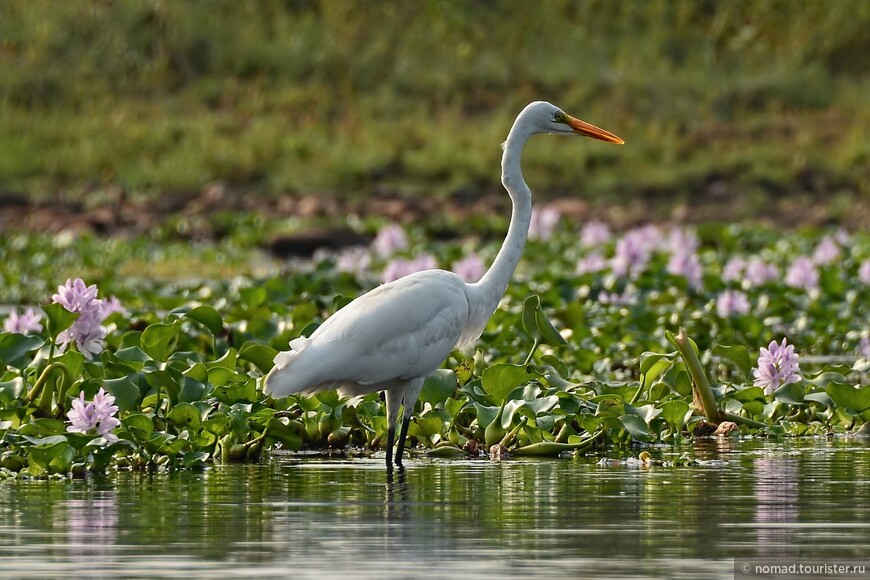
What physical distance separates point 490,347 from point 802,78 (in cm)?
2454

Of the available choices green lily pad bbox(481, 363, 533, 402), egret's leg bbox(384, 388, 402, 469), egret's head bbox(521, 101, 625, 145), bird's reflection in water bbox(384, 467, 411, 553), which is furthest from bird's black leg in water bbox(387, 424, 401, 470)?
egret's head bbox(521, 101, 625, 145)

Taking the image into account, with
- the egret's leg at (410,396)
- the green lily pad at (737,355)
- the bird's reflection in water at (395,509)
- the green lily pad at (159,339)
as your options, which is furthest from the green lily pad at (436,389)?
the green lily pad at (737,355)

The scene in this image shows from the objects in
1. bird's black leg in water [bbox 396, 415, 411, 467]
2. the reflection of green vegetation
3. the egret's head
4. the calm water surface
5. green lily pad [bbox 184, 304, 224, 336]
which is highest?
the reflection of green vegetation

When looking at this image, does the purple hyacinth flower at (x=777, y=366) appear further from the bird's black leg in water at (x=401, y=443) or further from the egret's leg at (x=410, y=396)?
the bird's black leg in water at (x=401, y=443)

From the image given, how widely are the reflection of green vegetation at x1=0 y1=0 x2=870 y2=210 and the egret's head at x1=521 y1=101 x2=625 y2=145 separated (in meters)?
20.6

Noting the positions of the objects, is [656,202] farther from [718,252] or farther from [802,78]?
[718,252]

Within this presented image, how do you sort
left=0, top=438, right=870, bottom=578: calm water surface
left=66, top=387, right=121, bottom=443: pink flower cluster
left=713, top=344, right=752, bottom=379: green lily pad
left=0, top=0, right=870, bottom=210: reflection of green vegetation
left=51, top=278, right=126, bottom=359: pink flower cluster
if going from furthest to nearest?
left=0, top=0, right=870, bottom=210: reflection of green vegetation, left=713, top=344, right=752, bottom=379: green lily pad, left=51, top=278, right=126, bottom=359: pink flower cluster, left=66, top=387, right=121, bottom=443: pink flower cluster, left=0, top=438, right=870, bottom=578: calm water surface

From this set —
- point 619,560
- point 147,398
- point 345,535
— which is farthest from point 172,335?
point 619,560

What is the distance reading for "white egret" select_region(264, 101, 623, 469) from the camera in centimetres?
765

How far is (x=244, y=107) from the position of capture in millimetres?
33094

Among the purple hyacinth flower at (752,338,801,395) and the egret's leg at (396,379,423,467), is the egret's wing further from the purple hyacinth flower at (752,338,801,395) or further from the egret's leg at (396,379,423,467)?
the purple hyacinth flower at (752,338,801,395)

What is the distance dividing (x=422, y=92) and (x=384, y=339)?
88.2 feet

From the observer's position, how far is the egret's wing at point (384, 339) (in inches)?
300

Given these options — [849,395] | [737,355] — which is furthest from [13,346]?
[849,395]
